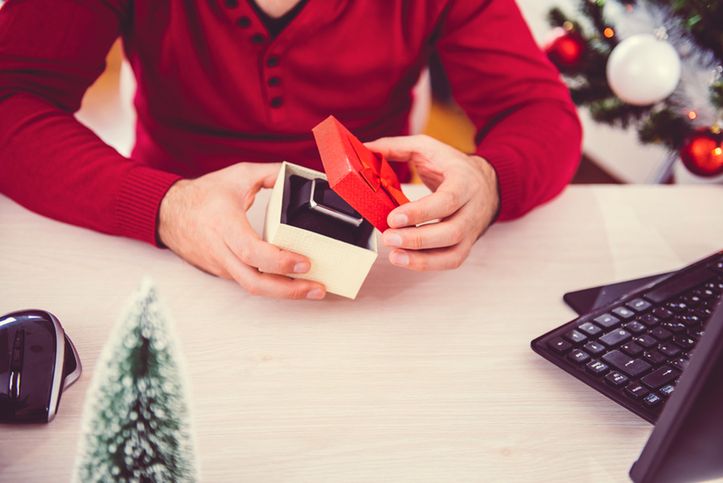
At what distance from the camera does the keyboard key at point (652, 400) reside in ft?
1.63

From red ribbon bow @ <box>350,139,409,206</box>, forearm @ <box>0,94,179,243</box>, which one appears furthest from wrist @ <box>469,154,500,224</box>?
forearm @ <box>0,94,179,243</box>

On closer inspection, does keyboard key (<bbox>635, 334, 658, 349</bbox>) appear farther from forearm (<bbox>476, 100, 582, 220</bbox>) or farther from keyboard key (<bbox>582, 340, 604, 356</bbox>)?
forearm (<bbox>476, 100, 582, 220</bbox>)

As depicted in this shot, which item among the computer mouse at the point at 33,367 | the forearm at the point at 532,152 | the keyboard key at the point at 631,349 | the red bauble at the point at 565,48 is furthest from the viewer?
the red bauble at the point at 565,48

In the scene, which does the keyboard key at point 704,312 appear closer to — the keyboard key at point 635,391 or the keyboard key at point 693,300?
the keyboard key at point 693,300

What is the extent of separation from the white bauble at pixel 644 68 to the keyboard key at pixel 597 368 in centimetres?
85

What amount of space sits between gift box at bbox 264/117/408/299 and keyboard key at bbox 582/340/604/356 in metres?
0.21

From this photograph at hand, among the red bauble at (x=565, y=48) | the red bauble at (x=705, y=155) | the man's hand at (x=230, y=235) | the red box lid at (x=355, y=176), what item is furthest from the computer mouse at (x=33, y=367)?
the red bauble at (x=565, y=48)

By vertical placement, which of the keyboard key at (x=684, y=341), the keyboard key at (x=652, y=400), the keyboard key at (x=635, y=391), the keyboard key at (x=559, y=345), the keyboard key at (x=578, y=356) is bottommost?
the keyboard key at (x=652, y=400)

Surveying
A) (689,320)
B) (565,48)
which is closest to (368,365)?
(689,320)

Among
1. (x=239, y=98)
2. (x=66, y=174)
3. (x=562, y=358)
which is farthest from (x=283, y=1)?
(x=562, y=358)

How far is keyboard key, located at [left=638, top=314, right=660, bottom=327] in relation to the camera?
569mm

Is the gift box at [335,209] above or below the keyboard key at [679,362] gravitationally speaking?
above

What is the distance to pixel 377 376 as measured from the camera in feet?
1.70

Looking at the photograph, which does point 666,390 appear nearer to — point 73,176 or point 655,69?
point 73,176
